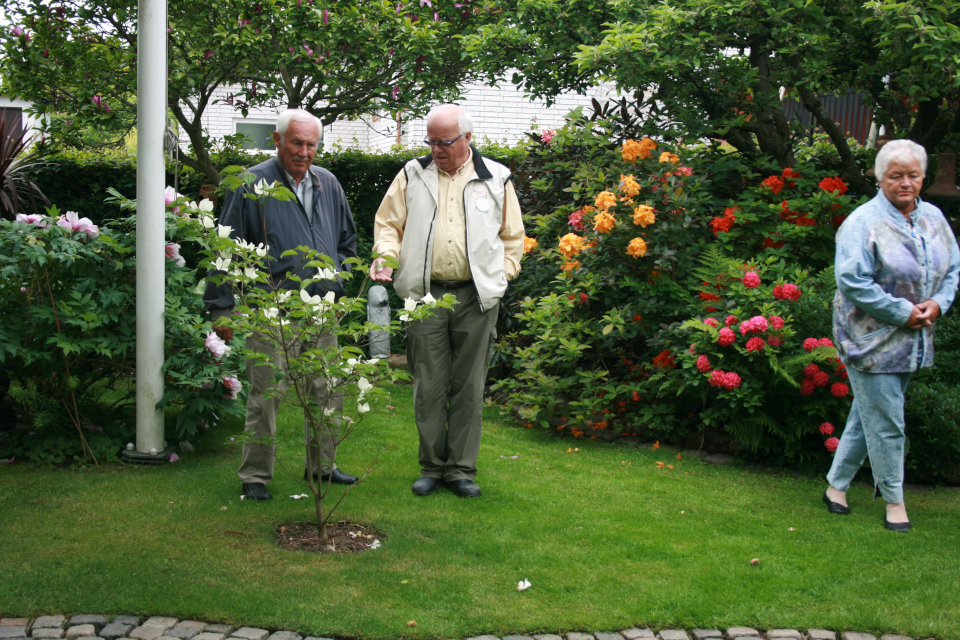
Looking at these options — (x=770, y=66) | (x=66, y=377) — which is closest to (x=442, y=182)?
(x=66, y=377)

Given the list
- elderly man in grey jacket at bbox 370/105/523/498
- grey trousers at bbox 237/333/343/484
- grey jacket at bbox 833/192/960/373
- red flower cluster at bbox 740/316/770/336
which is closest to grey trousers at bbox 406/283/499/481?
elderly man in grey jacket at bbox 370/105/523/498

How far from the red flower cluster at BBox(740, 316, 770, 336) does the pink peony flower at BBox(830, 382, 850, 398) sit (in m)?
0.52

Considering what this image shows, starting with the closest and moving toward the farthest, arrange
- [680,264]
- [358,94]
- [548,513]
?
[548,513]
[680,264]
[358,94]

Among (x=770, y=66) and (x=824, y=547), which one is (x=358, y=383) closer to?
(x=824, y=547)

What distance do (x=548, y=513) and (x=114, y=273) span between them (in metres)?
2.94

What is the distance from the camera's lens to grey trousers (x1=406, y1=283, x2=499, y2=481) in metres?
4.59

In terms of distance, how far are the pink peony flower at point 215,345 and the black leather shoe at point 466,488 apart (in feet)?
5.25

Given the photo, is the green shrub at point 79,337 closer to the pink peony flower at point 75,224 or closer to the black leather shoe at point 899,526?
the pink peony flower at point 75,224

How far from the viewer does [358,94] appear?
8.54 meters

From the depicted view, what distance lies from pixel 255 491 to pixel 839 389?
3384 mm

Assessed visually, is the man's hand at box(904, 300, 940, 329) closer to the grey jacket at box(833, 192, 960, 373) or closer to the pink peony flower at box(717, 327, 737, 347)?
the grey jacket at box(833, 192, 960, 373)

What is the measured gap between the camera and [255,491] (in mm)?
4469

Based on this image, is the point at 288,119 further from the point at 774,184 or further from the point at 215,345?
the point at 774,184

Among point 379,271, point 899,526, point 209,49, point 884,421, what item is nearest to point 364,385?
point 379,271
